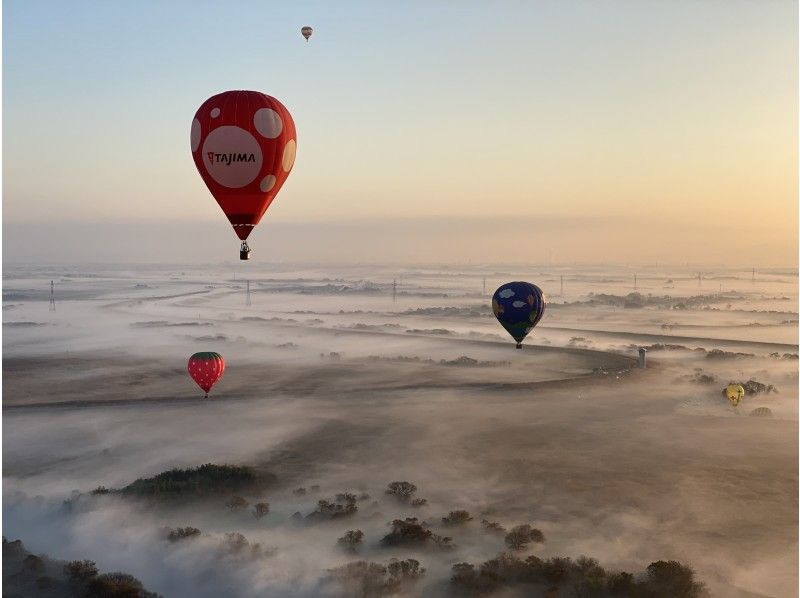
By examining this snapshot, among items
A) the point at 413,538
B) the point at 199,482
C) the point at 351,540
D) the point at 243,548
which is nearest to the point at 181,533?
the point at 243,548

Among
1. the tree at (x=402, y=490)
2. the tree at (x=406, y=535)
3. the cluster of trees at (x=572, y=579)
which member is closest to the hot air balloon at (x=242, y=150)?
the tree at (x=402, y=490)

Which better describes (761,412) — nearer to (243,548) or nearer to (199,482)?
(199,482)

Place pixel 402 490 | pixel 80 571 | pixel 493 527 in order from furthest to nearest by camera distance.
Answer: pixel 402 490
pixel 493 527
pixel 80 571

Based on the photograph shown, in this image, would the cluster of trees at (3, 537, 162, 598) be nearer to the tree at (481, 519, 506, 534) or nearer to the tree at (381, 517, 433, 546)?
the tree at (381, 517, 433, 546)

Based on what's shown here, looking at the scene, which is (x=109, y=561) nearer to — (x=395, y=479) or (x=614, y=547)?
(x=395, y=479)

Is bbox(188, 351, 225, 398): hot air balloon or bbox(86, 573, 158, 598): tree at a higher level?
bbox(188, 351, 225, 398): hot air balloon

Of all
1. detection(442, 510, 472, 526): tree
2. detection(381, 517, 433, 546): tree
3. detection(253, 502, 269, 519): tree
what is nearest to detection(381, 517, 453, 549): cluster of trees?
detection(381, 517, 433, 546): tree
